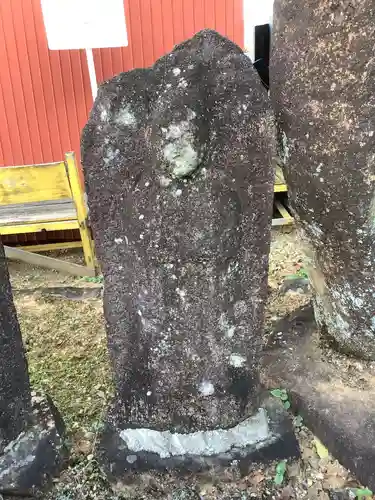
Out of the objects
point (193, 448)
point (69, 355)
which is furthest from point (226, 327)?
point (69, 355)

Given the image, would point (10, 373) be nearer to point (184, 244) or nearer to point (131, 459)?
point (131, 459)

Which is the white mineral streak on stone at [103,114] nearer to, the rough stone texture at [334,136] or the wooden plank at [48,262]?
the rough stone texture at [334,136]

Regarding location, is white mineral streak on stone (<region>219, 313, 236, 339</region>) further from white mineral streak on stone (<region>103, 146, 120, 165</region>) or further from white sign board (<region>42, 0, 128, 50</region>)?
white sign board (<region>42, 0, 128, 50</region>)

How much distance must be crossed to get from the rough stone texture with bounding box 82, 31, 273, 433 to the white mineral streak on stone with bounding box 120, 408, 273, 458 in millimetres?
31

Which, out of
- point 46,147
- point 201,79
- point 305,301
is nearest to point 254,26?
point 46,147

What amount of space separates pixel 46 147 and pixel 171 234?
286 centimetres

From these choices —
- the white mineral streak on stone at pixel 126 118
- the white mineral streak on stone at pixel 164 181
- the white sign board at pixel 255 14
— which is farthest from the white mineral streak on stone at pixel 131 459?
the white sign board at pixel 255 14

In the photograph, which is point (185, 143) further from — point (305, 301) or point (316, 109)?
point (305, 301)

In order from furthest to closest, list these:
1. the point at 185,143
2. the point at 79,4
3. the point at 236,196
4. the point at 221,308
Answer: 1. the point at 79,4
2. the point at 221,308
3. the point at 236,196
4. the point at 185,143

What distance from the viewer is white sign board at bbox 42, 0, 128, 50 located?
324 cm

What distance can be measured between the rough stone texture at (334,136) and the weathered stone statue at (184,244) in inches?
13.0

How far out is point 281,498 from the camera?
1802mm

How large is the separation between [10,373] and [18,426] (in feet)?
0.73

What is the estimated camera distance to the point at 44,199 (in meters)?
3.62
